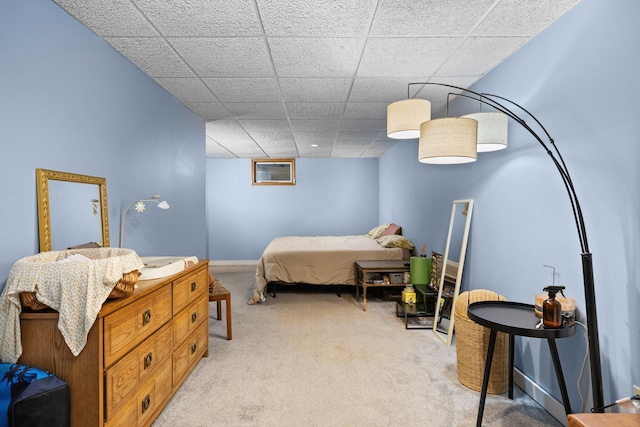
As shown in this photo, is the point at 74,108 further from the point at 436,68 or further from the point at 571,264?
the point at 571,264

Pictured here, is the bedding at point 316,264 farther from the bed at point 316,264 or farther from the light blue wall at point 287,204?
the light blue wall at point 287,204

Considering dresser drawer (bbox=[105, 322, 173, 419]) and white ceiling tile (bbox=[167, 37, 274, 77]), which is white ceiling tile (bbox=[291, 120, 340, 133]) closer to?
white ceiling tile (bbox=[167, 37, 274, 77])

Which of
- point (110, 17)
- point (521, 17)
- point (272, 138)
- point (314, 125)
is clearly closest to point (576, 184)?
point (521, 17)

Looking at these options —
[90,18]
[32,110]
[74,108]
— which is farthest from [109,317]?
[90,18]

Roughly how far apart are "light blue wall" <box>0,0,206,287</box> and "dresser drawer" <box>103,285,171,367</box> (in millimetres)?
572

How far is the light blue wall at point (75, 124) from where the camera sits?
1674 millimetres

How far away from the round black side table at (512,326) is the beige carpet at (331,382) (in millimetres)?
356

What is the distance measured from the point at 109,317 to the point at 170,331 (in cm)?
73

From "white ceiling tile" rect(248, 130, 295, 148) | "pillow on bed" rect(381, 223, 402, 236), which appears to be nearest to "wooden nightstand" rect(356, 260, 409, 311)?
"pillow on bed" rect(381, 223, 402, 236)

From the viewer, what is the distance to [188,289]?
256cm

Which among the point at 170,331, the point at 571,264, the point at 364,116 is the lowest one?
the point at 170,331

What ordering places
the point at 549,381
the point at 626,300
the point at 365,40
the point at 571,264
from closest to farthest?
the point at 626,300, the point at 571,264, the point at 549,381, the point at 365,40

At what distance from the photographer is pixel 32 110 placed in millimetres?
1781

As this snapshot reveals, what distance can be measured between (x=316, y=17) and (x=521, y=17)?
120 centimetres
